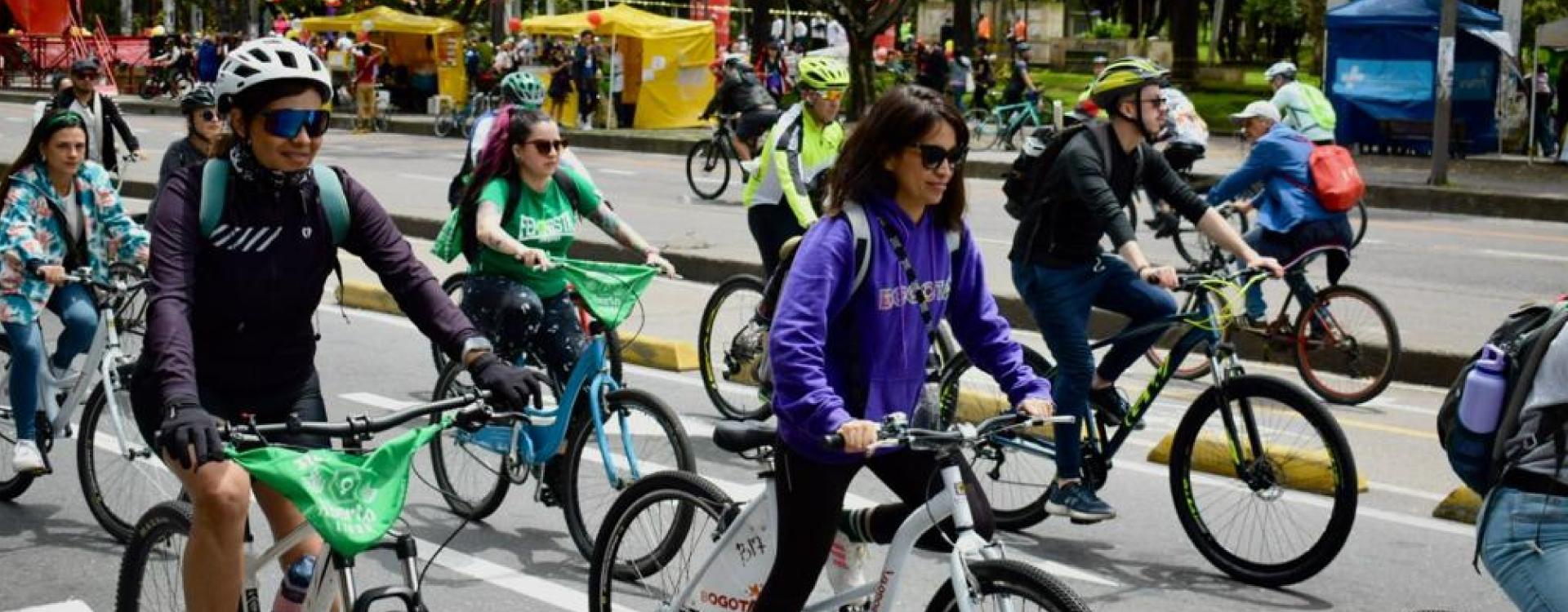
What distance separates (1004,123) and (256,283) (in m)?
25.1

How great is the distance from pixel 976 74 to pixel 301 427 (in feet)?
108

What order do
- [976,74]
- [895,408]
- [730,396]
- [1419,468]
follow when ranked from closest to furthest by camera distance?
[895,408], [1419,468], [730,396], [976,74]

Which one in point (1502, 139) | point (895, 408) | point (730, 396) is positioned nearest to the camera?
point (895, 408)

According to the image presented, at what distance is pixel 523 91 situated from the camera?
793 cm

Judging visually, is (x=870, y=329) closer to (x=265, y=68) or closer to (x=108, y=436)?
(x=265, y=68)

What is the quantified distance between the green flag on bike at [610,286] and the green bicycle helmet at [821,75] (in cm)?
210

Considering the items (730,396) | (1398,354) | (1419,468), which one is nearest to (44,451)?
(730,396)

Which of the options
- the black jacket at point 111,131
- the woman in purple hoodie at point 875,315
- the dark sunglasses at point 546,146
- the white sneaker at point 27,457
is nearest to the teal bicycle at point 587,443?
the dark sunglasses at point 546,146

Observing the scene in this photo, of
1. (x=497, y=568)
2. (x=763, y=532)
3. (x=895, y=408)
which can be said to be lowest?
(x=497, y=568)

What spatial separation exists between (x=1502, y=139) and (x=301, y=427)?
2489 centimetres

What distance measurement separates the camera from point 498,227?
733cm

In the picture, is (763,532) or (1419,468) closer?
(763,532)

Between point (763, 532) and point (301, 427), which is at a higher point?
point (301, 427)

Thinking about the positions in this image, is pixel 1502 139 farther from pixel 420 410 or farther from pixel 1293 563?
pixel 420 410
